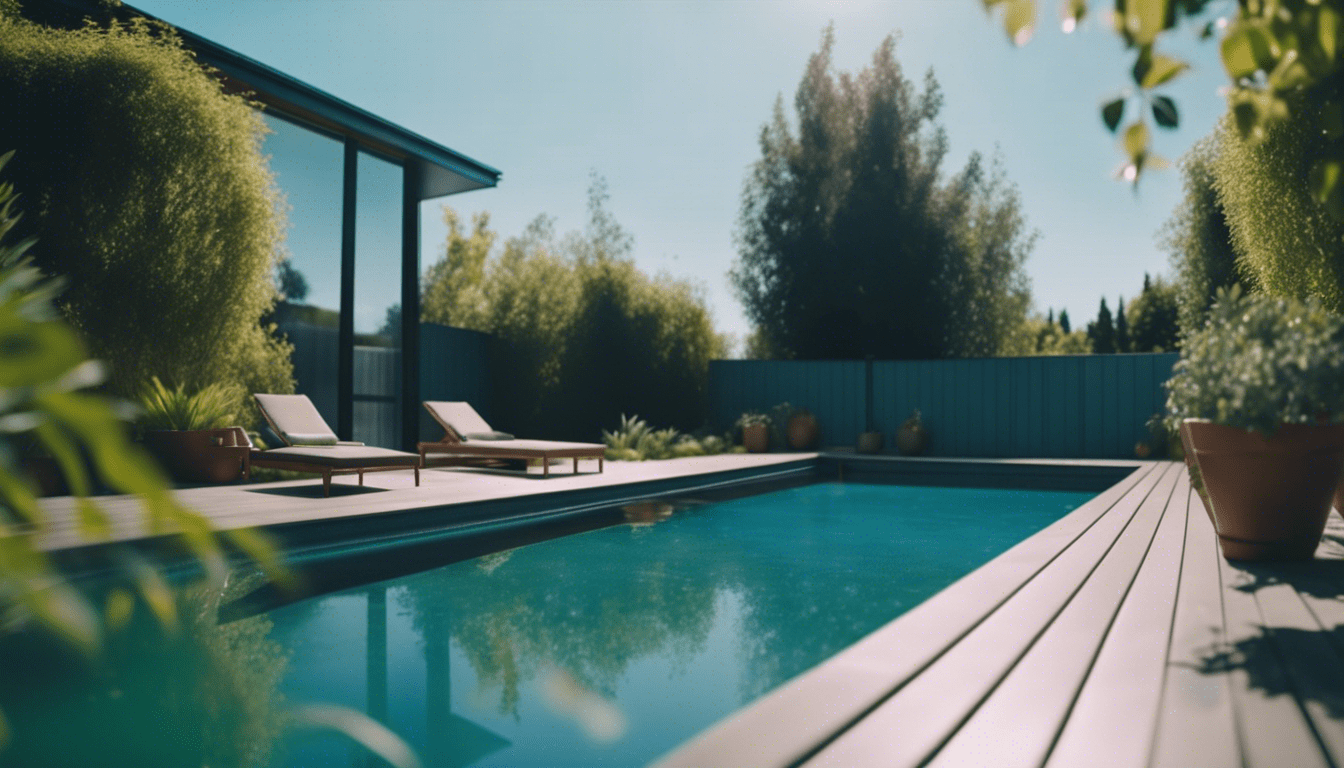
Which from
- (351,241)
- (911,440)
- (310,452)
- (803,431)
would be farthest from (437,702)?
(803,431)

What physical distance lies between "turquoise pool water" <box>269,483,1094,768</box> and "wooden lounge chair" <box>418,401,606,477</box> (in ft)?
5.41

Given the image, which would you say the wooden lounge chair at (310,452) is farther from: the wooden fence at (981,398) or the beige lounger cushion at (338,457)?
the wooden fence at (981,398)

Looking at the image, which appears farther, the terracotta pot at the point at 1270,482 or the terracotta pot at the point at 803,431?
the terracotta pot at the point at 803,431

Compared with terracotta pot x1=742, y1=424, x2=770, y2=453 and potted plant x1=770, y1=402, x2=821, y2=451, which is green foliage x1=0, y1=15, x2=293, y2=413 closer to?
terracotta pot x1=742, y1=424, x2=770, y2=453

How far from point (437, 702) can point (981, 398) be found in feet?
34.8

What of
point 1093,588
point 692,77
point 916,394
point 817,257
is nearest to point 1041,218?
point 817,257

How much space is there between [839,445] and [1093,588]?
33.1 ft

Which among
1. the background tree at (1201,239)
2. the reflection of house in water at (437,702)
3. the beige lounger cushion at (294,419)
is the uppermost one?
the background tree at (1201,239)

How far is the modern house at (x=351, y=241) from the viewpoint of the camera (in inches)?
327

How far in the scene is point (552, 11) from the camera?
412 inches

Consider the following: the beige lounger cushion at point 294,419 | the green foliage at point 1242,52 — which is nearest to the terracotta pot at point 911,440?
the beige lounger cushion at point 294,419

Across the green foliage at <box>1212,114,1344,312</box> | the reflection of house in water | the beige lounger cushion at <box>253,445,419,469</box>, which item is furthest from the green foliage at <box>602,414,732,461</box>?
the reflection of house in water

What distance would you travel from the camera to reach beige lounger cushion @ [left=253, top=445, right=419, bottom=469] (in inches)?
221

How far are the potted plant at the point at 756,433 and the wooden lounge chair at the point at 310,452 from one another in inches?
A: 242
